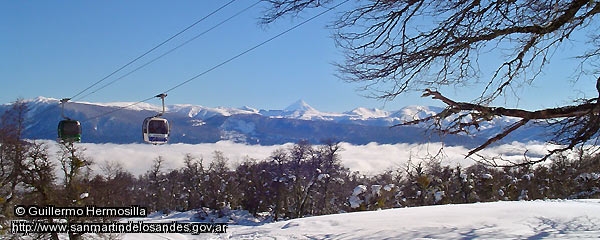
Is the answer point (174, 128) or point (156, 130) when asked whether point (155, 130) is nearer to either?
point (156, 130)

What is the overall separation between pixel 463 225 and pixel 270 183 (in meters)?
44.5

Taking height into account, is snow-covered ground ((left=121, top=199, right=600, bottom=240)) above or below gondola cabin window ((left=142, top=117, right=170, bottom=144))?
below

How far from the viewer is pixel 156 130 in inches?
610

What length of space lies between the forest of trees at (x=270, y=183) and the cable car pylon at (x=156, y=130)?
7649mm

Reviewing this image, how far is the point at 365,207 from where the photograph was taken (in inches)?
1132

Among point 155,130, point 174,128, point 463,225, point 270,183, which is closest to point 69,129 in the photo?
point 155,130

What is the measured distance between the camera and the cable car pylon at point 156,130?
50.0ft

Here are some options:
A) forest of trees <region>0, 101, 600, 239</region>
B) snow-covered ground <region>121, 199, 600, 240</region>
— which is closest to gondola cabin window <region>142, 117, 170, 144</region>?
snow-covered ground <region>121, 199, 600, 240</region>

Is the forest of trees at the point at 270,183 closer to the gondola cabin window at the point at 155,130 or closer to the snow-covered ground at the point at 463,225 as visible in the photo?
the snow-covered ground at the point at 463,225

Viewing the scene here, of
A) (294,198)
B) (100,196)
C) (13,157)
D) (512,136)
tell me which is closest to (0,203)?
(13,157)

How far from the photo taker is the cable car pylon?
50.0ft

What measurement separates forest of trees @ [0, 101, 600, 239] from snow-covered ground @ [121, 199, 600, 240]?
100 cm

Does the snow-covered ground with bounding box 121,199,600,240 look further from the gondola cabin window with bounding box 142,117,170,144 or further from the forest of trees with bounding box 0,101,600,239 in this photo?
the gondola cabin window with bounding box 142,117,170,144

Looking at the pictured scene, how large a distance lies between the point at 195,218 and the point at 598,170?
56.2m
